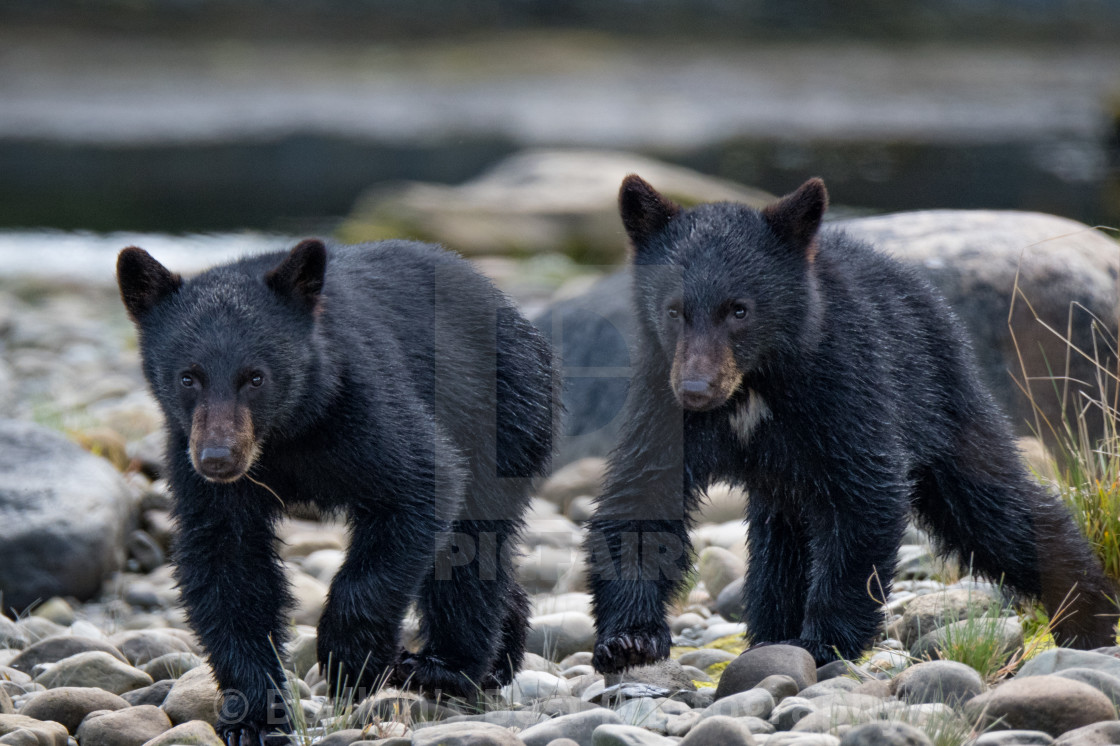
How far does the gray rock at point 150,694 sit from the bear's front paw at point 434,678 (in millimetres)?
786

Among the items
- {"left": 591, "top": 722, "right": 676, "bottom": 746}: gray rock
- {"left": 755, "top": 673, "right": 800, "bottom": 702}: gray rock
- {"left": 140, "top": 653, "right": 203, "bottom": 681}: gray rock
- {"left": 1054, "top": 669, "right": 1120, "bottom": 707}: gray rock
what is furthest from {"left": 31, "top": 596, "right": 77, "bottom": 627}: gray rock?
{"left": 1054, "top": 669, "right": 1120, "bottom": 707}: gray rock

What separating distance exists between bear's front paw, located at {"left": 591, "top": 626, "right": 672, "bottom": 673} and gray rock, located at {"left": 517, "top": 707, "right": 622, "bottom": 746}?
50cm

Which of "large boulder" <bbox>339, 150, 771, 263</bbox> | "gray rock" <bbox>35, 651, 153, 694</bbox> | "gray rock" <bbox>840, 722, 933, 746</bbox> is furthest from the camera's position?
"large boulder" <bbox>339, 150, 771, 263</bbox>

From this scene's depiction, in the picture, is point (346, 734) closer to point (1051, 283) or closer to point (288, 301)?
point (288, 301)

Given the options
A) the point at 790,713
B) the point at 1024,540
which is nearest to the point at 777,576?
the point at 1024,540

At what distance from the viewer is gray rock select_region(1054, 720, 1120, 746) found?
340 centimetres

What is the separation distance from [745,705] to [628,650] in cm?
57

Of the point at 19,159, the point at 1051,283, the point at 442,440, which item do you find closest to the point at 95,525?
the point at 442,440

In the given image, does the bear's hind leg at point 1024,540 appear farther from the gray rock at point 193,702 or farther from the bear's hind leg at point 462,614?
the gray rock at point 193,702

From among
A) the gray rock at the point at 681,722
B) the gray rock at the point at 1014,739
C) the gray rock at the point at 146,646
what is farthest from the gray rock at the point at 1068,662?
the gray rock at the point at 146,646

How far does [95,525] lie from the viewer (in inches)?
250

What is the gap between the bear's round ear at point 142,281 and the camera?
4.31 meters

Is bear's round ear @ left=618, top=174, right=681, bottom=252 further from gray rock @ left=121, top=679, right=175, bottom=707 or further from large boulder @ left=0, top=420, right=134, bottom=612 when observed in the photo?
large boulder @ left=0, top=420, right=134, bottom=612

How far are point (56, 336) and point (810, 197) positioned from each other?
29.7 ft
